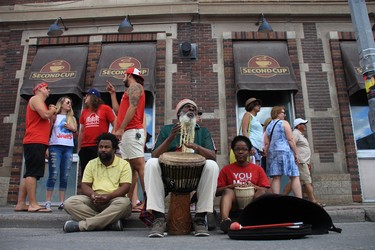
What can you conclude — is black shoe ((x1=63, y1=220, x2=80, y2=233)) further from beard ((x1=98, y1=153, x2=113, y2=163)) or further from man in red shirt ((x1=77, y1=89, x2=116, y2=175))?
man in red shirt ((x1=77, y1=89, x2=116, y2=175))

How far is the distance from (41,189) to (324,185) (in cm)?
596

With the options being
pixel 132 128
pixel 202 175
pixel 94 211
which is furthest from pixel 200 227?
pixel 132 128

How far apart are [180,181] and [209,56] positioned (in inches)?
193

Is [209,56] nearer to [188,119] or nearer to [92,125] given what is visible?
[92,125]

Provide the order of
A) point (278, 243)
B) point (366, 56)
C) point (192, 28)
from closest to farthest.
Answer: point (278, 243)
point (366, 56)
point (192, 28)

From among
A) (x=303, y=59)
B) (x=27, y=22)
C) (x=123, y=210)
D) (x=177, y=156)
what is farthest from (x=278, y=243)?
(x=27, y=22)

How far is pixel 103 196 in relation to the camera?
388cm

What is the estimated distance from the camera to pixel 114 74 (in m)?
7.45

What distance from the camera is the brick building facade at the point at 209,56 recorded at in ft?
23.9

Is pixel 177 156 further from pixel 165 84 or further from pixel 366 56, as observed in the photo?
pixel 165 84

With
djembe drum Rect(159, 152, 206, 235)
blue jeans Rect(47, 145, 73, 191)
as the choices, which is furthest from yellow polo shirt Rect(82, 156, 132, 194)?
blue jeans Rect(47, 145, 73, 191)

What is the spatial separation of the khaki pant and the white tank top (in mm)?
1756

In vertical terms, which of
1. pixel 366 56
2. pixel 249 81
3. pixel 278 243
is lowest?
pixel 278 243

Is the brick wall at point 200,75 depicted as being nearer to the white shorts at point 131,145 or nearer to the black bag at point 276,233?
the white shorts at point 131,145
